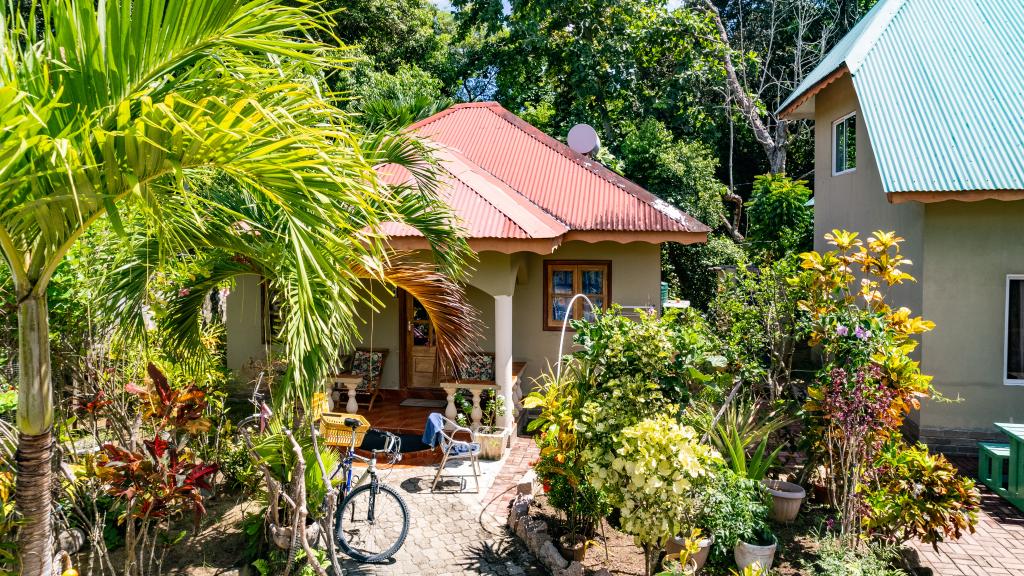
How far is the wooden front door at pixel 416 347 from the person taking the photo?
13180mm

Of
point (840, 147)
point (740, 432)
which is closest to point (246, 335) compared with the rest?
point (740, 432)

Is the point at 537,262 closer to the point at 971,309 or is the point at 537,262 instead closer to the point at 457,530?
the point at 457,530

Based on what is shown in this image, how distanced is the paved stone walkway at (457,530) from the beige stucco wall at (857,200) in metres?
6.92

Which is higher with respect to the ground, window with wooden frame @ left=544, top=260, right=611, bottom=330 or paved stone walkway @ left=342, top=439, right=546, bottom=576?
window with wooden frame @ left=544, top=260, right=611, bottom=330

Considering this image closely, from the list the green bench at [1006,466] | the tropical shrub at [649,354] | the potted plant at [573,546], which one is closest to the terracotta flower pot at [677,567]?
the potted plant at [573,546]

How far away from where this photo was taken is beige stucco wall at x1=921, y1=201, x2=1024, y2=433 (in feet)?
32.8

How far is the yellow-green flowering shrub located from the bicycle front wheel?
2.36 meters

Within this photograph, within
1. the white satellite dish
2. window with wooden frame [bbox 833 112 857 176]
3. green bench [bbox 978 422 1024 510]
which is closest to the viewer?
green bench [bbox 978 422 1024 510]

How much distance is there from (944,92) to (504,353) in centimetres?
837

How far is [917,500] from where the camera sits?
6.25 meters

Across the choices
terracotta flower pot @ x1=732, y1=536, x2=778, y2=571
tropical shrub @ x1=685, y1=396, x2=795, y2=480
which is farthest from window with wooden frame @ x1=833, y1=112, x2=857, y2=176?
terracotta flower pot @ x1=732, y1=536, x2=778, y2=571

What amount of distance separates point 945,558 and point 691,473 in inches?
138

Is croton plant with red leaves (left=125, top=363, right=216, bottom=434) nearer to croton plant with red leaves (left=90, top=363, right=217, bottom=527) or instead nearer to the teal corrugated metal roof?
croton plant with red leaves (left=90, top=363, right=217, bottom=527)

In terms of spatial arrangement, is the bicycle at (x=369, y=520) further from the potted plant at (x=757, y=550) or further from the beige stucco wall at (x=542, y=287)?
the beige stucco wall at (x=542, y=287)
